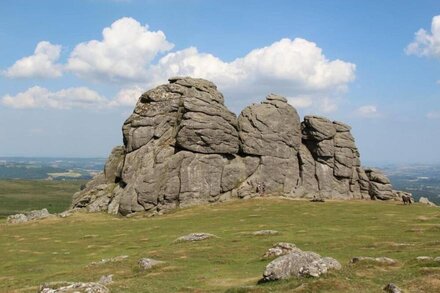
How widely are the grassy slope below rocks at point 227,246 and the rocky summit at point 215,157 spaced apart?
7362 mm

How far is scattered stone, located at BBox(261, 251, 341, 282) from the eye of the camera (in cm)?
3372

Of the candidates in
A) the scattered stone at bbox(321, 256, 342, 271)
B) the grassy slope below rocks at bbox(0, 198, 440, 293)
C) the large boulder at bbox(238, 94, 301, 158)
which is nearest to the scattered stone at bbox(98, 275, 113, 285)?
the grassy slope below rocks at bbox(0, 198, 440, 293)

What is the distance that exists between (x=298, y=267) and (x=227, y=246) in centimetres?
2296

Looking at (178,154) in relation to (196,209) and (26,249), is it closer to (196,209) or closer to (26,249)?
(196,209)

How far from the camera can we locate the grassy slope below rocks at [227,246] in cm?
3556

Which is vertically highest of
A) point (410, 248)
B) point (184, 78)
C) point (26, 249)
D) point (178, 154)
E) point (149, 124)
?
point (184, 78)

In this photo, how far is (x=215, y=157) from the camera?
363 feet

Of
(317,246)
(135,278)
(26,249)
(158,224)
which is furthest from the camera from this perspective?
(158,224)

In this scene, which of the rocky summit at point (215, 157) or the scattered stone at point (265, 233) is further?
the rocky summit at point (215, 157)

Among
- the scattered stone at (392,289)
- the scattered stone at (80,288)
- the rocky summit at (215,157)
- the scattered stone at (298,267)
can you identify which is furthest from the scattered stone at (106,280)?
the rocky summit at (215,157)

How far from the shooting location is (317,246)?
53.2 meters

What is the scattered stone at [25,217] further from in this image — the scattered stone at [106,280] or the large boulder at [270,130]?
the scattered stone at [106,280]

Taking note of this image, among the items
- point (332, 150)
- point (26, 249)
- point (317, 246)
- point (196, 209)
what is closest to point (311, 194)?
point (332, 150)

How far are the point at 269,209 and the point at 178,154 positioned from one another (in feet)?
90.6
